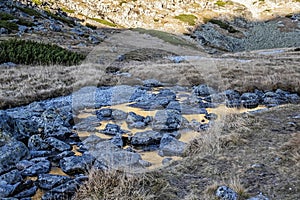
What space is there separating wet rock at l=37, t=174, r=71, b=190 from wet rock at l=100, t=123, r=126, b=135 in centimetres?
371

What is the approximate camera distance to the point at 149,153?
879 centimetres

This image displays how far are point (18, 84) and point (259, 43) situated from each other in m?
74.5

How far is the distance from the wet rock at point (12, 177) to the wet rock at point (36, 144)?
1.86m

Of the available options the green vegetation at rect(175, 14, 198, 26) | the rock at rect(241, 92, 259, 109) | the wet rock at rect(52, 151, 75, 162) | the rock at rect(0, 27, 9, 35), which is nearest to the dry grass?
the wet rock at rect(52, 151, 75, 162)

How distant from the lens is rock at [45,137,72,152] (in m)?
8.71

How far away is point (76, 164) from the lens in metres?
7.45

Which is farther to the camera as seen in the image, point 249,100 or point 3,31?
point 3,31

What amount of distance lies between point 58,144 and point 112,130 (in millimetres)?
2201

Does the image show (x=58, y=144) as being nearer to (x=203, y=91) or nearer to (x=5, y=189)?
(x=5, y=189)

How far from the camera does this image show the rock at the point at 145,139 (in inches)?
371

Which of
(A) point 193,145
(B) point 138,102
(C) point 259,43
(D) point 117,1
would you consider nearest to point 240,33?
(C) point 259,43

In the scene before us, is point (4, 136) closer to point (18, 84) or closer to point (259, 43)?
point (18, 84)

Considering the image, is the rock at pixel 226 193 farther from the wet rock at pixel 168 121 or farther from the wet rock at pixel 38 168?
the wet rock at pixel 168 121

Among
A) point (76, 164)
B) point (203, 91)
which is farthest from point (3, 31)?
point (76, 164)
